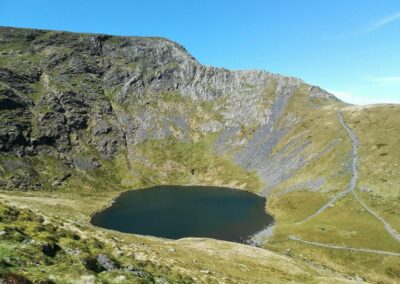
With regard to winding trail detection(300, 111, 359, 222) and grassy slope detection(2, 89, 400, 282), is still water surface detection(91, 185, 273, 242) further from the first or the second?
winding trail detection(300, 111, 359, 222)

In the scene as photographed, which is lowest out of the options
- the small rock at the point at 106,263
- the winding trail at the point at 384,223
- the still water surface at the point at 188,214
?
the still water surface at the point at 188,214

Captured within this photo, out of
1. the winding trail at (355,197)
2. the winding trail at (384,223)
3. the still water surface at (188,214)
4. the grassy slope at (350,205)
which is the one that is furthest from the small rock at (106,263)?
the winding trail at (384,223)

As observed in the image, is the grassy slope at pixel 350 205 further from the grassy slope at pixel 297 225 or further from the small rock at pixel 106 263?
the small rock at pixel 106 263

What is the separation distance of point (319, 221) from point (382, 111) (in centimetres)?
9924

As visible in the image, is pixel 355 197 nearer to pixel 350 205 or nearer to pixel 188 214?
pixel 350 205

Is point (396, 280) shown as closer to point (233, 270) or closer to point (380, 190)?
point (233, 270)

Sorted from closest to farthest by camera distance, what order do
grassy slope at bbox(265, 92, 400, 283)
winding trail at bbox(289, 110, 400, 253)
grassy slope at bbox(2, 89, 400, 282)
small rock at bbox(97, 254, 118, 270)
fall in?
small rock at bbox(97, 254, 118, 270) < grassy slope at bbox(2, 89, 400, 282) < grassy slope at bbox(265, 92, 400, 283) < winding trail at bbox(289, 110, 400, 253)

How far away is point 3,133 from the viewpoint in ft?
609

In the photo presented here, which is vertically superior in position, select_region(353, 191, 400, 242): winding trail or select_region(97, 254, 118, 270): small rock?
select_region(97, 254, 118, 270): small rock

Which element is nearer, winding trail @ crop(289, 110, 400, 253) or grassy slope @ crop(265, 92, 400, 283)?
grassy slope @ crop(265, 92, 400, 283)

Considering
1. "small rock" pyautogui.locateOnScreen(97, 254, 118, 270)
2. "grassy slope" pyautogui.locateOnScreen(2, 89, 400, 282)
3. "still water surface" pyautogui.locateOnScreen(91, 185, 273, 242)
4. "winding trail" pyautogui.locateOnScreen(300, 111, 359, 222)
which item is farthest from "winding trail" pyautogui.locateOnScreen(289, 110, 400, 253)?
"small rock" pyautogui.locateOnScreen(97, 254, 118, 270)

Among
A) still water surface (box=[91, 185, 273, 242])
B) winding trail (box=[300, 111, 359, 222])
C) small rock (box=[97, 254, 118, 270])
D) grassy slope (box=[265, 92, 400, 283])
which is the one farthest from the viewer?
winding trail (box=[300, 111, 359, 222])

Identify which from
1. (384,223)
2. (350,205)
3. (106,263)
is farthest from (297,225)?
(106,263)

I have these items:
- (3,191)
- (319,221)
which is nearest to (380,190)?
(319,221)
